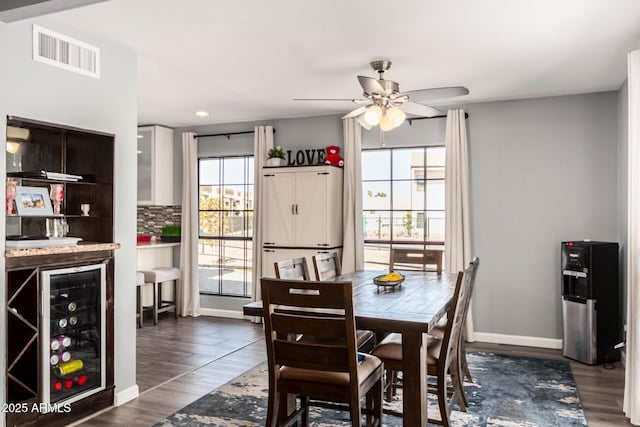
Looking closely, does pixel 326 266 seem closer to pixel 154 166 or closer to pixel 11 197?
pixel 11 197

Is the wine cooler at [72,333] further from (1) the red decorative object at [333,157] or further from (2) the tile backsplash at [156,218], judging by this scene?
(2) the tile backsplash at [156,218]

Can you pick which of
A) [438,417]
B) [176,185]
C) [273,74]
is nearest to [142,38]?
[273,74]

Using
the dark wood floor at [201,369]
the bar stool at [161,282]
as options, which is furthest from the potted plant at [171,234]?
the dark wood floor at [201,369]

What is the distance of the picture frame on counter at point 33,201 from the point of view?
308 cm

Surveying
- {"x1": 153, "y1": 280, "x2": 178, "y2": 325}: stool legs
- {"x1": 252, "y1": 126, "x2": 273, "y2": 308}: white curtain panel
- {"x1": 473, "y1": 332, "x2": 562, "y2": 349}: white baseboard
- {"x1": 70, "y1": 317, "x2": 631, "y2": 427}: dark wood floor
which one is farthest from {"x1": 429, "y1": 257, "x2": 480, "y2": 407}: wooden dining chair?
{"x1": 153, "y1": 280, "x2": 178, "y2": 325}: stool legs

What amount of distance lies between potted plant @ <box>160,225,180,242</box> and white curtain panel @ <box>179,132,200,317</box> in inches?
7.6

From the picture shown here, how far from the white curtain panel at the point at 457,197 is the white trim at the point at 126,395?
3.25 meters

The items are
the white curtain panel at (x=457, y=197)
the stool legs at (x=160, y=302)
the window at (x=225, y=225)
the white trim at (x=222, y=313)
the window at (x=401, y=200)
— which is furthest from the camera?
the window at (x=225, y=225)

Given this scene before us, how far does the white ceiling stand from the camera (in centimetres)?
297

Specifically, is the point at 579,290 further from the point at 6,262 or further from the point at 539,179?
the point at 6,262

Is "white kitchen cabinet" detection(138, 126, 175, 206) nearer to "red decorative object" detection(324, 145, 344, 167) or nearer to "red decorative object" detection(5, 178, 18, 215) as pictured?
"red decorative object" detection(324, 145, 344, 167)

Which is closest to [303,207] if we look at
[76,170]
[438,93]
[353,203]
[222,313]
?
[353,203]

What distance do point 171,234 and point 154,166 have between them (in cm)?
94

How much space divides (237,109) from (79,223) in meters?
2.65
